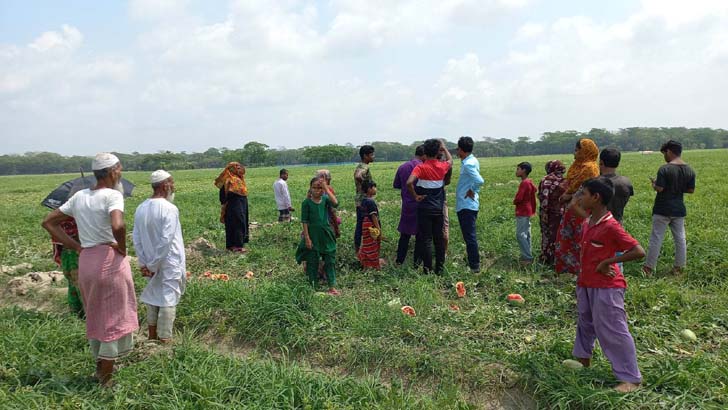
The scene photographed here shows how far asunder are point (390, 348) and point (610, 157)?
144 inches

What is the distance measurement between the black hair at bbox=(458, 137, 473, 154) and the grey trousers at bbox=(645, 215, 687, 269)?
2.87 metres

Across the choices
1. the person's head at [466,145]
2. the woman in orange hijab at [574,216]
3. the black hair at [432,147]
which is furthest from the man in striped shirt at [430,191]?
the woman in orange hijab at [574,216]

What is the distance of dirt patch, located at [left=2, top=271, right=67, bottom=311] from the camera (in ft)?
18.9

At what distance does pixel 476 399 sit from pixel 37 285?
21.7 feet

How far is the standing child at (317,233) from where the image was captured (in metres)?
5.43

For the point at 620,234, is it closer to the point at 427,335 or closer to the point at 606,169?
the point at 427,335

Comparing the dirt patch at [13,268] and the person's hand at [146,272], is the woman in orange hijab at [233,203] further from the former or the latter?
the person's hand at [146,272]

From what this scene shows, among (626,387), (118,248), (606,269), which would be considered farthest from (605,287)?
(118,248)

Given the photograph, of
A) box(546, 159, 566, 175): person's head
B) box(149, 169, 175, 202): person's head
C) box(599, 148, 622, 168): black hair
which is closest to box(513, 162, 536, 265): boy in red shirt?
box(546, 159, 566, 175): person's head

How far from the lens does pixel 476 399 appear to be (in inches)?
133

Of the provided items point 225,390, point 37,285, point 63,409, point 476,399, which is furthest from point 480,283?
point 37,285

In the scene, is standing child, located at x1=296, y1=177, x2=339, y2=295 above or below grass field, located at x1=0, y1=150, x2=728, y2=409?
above

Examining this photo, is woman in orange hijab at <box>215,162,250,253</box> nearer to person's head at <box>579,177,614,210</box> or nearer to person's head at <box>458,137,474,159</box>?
person's head at <box>458,137,474,159</box>

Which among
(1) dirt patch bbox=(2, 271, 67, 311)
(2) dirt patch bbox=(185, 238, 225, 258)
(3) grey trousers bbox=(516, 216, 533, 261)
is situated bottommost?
(1) dirt patch bbox=(2, 271, 67, 311)
